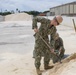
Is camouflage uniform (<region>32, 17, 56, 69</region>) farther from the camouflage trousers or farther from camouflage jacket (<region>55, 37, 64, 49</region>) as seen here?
camouflage jacket (<region>55, 37, 64, 49</region>)

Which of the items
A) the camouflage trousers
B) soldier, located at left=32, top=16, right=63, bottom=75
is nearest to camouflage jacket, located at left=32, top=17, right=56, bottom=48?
soldier, located at left=32, top=16, right=63, bottom=75

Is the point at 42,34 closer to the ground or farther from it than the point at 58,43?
farther from it

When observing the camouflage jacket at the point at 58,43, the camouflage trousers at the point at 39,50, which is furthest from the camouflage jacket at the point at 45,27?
the camouflage jacket at the point at 58,43

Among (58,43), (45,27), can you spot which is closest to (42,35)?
(45,27)

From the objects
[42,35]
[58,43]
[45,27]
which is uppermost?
[45,27]

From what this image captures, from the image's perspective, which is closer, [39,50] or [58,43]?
[39,50]

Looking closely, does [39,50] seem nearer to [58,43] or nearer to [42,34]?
[42,34]

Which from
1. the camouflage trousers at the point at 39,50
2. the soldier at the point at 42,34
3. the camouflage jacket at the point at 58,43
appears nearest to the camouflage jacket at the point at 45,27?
the soldier at the point at 42,34

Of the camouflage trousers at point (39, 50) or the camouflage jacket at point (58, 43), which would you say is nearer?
the camouflage trousers at point (39, 50)

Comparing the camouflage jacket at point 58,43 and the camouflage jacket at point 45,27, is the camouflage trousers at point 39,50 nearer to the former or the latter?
the camouflage jacket at point 45,27

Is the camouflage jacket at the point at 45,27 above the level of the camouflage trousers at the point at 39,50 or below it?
above

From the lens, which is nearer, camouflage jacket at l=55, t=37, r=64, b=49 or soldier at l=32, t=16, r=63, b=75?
soldier at l=32, t=16, r=63, b=75

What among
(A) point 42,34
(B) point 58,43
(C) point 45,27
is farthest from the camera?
(B) point 58,43

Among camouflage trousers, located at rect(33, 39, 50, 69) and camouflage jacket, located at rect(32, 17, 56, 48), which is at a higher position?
camouflage jacket, located at rect(32, 17, 56, 48)
